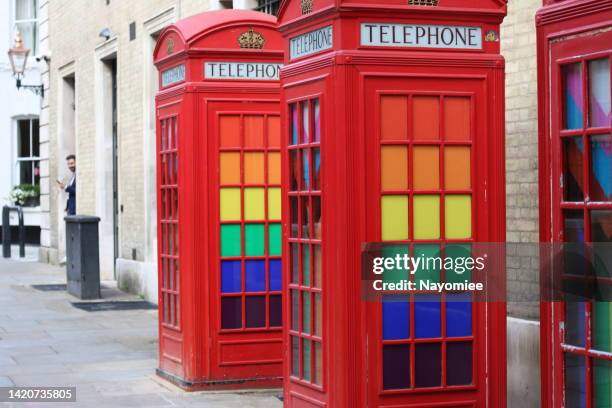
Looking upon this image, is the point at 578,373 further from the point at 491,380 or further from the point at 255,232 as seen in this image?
the point at 255,232

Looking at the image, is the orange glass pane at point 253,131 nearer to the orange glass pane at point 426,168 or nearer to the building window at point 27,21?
the orange glass pane at point 426,168

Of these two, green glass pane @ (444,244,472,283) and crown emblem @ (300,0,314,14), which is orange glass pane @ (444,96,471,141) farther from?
crown emblem @ (300,0,314,14)

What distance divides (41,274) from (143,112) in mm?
5562

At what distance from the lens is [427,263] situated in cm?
643

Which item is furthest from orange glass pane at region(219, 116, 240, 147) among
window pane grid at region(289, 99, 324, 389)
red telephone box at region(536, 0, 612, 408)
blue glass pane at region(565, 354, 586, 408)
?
blue glass pane at region(565, 354, 586, 408)

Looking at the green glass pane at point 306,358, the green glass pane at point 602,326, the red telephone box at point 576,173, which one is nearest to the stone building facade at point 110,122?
the green glass pane at point 306,358

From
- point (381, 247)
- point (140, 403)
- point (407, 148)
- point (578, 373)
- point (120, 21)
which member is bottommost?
point (140, 403)

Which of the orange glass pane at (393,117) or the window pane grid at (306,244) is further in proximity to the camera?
the window pane grid at (306,244)

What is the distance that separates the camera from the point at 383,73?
632 cm

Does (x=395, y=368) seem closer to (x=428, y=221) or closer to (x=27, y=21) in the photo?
(x=428, y=221)

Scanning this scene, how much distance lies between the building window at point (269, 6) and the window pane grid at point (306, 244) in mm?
6739

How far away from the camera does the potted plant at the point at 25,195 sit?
30.0 metres

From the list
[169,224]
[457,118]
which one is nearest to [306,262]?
[457,118]

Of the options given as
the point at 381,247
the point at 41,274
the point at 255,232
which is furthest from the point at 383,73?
the point at 41,274
